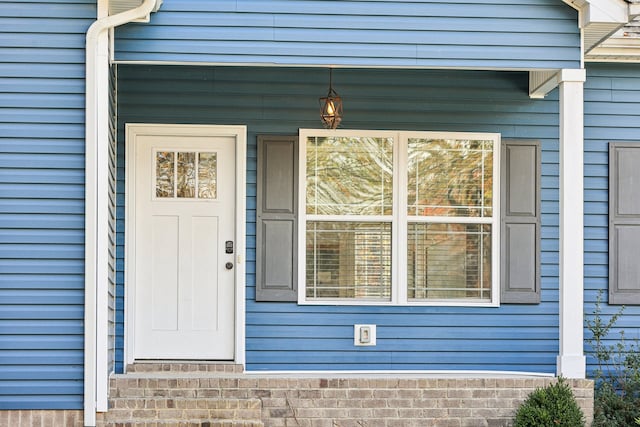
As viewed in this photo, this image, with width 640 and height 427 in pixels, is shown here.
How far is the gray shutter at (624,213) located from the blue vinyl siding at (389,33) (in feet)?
4.62

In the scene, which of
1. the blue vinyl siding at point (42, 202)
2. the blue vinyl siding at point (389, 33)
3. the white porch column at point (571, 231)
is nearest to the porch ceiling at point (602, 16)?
the blue vinyl siding at point (389, 33)

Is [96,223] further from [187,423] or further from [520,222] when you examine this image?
[520,222]

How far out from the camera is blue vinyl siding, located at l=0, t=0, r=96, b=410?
5.53 meters

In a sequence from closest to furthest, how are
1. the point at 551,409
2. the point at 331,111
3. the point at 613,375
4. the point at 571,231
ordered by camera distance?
the point at 551,409 < the point at 571,231 < the point at 331,111 < the point at 613,375

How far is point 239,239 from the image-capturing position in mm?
6609

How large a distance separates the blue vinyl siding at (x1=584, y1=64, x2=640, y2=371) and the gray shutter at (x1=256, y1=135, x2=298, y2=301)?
7.90 ft

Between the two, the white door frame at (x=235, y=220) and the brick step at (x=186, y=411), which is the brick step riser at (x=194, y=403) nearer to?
the brick step at (x=186, y=411)

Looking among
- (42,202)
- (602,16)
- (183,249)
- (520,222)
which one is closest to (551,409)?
(520,222)

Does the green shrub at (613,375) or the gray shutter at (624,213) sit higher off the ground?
the gray shutter at (624,213)

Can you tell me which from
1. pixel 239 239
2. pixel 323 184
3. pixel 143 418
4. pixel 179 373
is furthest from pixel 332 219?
pixel 143 418

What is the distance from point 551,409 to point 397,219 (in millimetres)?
1905

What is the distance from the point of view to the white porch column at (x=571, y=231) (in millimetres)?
5828

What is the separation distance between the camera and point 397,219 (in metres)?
6.70

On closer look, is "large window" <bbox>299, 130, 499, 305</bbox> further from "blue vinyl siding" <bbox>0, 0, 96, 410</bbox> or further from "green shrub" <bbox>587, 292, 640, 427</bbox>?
"blue vinyl siding" <bbox>0, 0, 96, 410</bbox>
